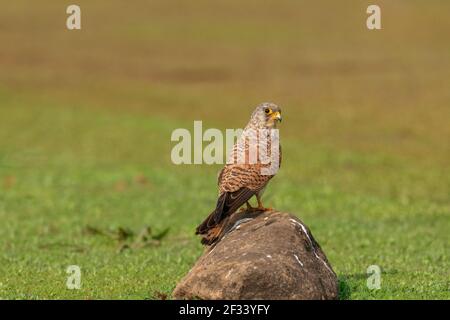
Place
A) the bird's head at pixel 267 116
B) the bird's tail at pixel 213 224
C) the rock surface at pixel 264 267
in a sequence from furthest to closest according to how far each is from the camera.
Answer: the bird's head at pixel 267 116 < the bird's tail at pixel 213 224 < the rock surface at pixel 264 267

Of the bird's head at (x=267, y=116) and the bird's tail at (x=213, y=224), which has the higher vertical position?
the bird's head at (x=267, y=116)

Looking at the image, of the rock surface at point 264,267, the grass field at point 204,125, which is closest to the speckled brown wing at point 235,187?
the rock surface at point 264,267

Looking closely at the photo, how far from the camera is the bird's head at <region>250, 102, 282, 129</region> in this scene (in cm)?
1226

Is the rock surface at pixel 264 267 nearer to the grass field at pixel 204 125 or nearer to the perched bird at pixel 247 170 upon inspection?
the perched bird at pixel 247 170

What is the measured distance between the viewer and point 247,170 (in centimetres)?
1205

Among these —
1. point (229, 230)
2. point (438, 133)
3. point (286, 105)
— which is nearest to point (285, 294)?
point (229, 230)

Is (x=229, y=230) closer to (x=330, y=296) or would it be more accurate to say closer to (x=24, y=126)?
(x=330, y=296)

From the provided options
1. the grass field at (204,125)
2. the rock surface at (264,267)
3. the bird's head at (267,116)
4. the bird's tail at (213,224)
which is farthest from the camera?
the grass field at (204,125)

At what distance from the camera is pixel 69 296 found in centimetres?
1291

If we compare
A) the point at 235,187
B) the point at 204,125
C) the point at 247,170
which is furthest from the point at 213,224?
the point at 204,125

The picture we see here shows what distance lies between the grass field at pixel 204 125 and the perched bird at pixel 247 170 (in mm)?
1419

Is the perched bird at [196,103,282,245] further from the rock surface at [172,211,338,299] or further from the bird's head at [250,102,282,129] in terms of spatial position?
the rock surface at [172,211,338,299]

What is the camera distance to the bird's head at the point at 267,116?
40.2ft

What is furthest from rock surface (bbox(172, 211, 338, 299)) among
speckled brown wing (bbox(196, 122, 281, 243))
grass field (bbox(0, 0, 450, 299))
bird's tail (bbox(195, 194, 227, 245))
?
grass field (bbox(0, 0, 450, 299))
